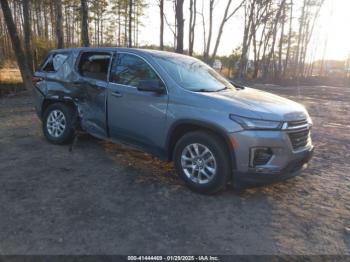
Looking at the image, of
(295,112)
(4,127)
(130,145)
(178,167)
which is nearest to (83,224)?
(178,167)

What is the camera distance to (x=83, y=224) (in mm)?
3461

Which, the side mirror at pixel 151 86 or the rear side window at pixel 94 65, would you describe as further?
the rear side window at pixel 94 65

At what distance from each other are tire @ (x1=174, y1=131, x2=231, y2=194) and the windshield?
76cm

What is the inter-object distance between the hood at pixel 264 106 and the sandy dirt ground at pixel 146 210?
3.65 ft

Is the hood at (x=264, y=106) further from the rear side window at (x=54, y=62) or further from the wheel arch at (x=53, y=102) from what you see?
the rear side window at (x=54, y=62)

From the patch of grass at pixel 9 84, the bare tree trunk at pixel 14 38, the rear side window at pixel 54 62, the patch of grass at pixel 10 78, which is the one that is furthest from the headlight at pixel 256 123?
the patch of grass at pixel 10 78

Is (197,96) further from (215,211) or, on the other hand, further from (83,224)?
(83,224)

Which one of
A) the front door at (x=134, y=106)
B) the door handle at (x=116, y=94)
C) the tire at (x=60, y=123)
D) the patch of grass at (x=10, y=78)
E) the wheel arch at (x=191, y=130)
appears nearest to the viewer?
the wheel arch at (x=191, y=130)

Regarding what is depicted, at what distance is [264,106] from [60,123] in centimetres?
380

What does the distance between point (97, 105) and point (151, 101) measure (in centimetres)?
119

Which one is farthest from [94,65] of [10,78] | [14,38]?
[10,78]

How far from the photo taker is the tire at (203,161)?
404 centimetres

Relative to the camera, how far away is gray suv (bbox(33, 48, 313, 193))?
12.8 ft

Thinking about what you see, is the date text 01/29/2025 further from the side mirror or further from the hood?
the side mirror
